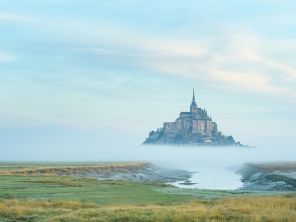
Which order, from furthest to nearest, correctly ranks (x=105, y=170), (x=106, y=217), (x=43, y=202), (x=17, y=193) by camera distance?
1. (x=105, y=170)
2. (x=17, y=193)
3. (x=43, y=202)
4. (x=106, y=217)

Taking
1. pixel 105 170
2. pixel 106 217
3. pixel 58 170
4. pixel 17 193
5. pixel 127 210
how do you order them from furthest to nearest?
pixel 105 170
pixel 58 170
pixel 17 193
pixel 127 210
pixel 106 217

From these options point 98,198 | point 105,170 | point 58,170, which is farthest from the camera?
point 105,170

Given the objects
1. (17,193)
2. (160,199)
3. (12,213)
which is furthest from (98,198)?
(12,213)

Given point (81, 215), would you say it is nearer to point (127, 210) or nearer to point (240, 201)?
Answer: point (127, 210)

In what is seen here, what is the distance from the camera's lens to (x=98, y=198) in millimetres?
48594

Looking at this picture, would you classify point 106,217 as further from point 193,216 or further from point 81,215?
point 193,216

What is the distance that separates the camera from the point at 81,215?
3359 centimetres

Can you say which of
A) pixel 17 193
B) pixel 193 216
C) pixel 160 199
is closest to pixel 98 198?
pixel 160 199

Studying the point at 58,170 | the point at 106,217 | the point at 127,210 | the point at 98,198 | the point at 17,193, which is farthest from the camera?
the point at 58,170

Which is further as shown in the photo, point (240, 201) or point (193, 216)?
point (240, 201)

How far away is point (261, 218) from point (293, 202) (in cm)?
1075

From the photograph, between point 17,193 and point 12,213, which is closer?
point 12,213

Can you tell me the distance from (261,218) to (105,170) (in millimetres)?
100968

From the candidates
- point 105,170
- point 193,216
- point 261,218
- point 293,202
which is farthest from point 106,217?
point 105,170
